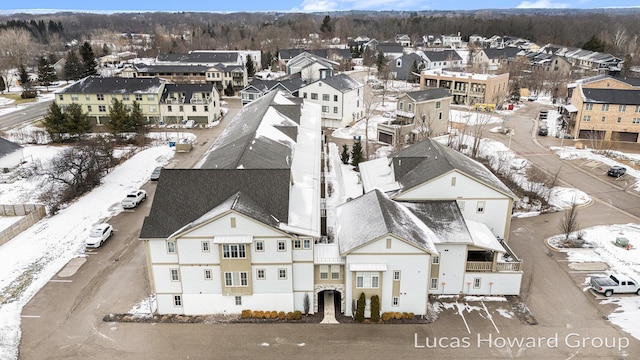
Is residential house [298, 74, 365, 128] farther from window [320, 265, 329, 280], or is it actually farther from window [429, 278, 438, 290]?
window [320, 265, 329, 280]

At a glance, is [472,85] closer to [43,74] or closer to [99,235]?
[99,235]

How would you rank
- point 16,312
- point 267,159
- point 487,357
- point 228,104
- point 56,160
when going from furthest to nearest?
point 228,104 → point 56,160 → point 267,159 → point 16,312 → point 487,357

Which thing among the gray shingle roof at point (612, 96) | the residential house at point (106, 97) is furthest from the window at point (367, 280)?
the residential house at point (106, 97)

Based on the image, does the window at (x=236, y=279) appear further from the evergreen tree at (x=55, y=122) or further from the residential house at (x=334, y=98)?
the evergreen tree at (x=55, y=122)

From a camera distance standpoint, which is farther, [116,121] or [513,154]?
[116,121]

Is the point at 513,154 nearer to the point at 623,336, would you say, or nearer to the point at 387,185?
the point at 387,185

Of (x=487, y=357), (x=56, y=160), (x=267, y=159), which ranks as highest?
(x=267, y=159)

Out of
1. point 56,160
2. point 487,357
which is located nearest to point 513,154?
point 487,357
